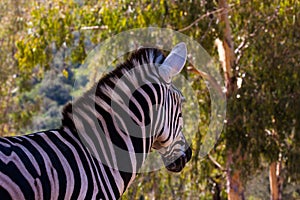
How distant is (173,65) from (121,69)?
0.46 m

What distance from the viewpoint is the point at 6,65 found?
1828cm

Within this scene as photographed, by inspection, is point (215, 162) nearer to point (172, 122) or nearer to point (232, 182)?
point (232, 182)

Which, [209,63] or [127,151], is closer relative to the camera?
[127,151]

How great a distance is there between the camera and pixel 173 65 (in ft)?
14.5

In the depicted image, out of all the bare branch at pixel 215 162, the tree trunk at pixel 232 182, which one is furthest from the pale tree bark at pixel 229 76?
the bare branch at pixel 215 162

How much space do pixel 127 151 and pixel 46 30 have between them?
28.7 feet

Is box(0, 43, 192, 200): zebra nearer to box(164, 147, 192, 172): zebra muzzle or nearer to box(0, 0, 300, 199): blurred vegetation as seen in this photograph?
box(164, 147, 192, 172): zebra muzzle

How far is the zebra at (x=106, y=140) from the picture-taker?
3.32m

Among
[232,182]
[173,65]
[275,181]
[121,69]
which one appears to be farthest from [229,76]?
[121,69]

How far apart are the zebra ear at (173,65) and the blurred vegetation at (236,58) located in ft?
16.5

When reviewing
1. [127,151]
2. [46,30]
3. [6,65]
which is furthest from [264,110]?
[6,65]

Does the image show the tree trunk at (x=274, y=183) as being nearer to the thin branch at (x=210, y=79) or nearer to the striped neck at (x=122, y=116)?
the thin branch at (x=210, y=79)

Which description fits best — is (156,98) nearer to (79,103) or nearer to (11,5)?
(79,103)

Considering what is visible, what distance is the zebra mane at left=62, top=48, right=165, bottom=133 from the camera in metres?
3.77
